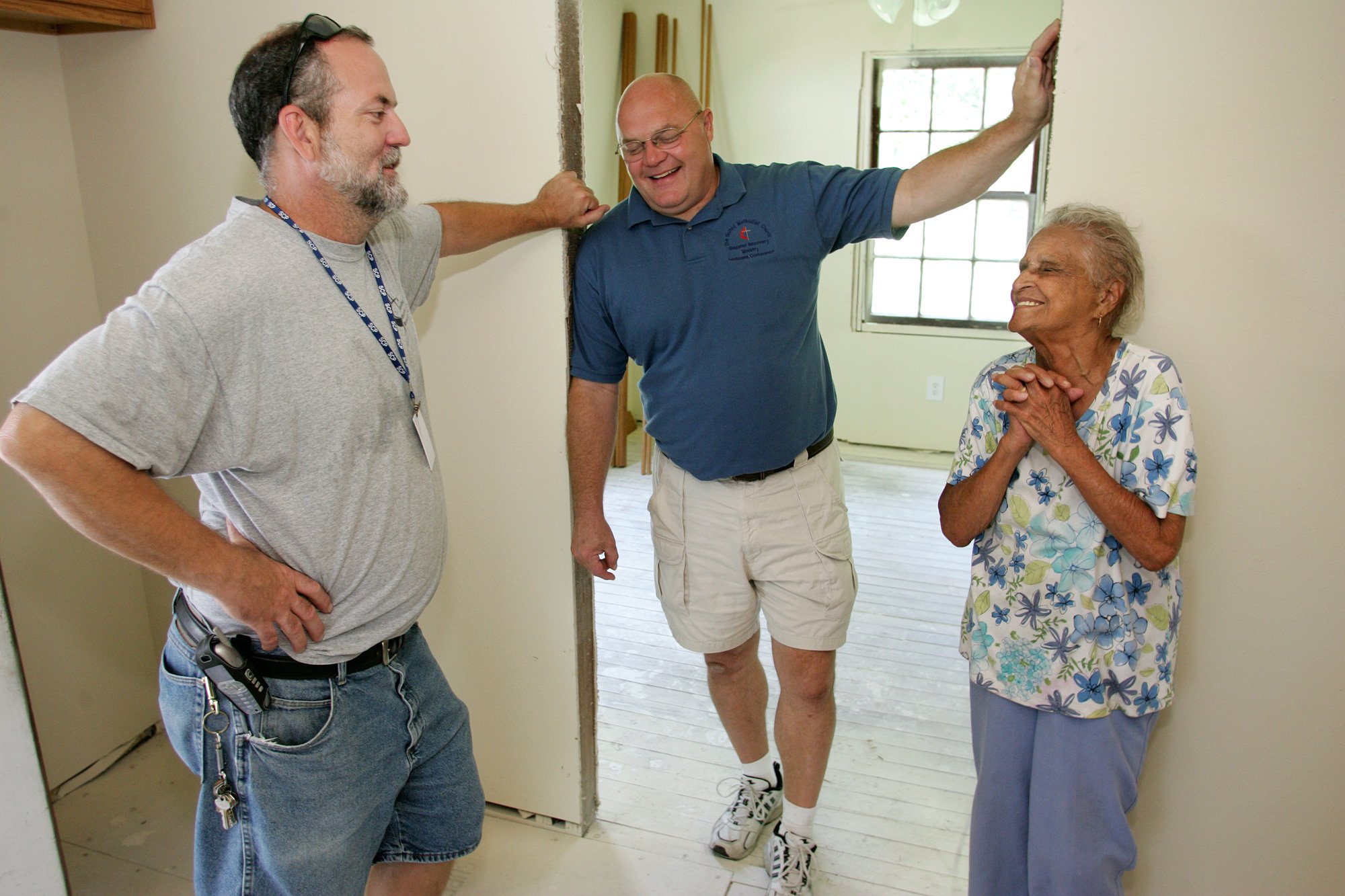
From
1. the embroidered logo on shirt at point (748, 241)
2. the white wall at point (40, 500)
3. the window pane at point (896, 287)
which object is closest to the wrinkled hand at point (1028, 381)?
the embroidered logo on shirt at point (748, 241)

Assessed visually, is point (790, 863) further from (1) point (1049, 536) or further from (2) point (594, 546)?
(1) point (1049, 536)

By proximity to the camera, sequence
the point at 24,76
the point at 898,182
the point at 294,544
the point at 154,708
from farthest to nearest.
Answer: the point at 154,708 < the point at 24,76 < the point at 898,182 < the point at 294,544

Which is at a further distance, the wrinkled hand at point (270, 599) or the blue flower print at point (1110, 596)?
the blue flower print at point (1110, 596)

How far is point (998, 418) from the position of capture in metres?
1.58

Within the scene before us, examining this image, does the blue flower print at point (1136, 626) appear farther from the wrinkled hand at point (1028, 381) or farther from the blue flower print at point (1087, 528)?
the wrinkled hand at point (1028, 381)

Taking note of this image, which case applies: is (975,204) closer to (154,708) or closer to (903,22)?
(903,22)

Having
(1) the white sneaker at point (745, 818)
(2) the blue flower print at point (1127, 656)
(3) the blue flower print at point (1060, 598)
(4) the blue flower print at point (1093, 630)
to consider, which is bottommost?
(1) the white sneaker at point (745, 818)

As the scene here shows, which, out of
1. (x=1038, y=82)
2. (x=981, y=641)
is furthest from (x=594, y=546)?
(x=1038, y=82)

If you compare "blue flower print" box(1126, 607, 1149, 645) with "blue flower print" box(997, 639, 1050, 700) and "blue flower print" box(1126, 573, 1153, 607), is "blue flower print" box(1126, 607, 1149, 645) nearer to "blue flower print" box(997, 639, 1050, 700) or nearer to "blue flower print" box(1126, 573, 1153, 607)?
"blue flower print" box(1126, 573, 1153, 607)

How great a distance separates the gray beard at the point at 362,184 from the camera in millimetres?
1419

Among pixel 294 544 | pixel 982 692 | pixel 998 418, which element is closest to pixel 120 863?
pixel 294 544

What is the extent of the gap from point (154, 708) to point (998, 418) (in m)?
2.54

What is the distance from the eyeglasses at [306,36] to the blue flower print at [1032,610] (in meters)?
1.40

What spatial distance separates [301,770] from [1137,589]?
53.3 inches
